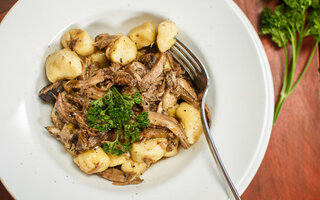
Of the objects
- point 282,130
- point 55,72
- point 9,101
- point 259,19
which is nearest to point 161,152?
point 55,72

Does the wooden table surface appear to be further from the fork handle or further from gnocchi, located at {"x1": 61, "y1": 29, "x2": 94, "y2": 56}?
gnocchi, located at {"x1": 61, "y1": 29, "x2": 94, "y2": 56}

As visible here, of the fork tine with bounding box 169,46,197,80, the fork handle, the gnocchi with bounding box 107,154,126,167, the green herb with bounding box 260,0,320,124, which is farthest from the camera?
the green herb with bounding box 260,0,320,124

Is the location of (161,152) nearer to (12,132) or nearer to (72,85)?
(72,85)

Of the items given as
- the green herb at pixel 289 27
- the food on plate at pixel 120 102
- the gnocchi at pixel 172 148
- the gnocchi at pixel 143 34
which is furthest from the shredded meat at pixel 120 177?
the green herb at pixel 289 27

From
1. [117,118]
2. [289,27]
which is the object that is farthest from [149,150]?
[289,27]

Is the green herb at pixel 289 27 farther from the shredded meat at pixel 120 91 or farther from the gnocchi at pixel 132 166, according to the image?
the gnocchi at pixel 132 166

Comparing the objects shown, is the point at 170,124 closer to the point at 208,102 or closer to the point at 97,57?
the point at 208,102

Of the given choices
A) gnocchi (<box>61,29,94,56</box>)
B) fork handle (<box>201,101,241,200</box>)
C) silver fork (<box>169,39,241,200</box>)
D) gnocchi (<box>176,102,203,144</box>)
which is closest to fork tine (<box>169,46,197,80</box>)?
silver fork (<box>169,39,241,200</box>)
